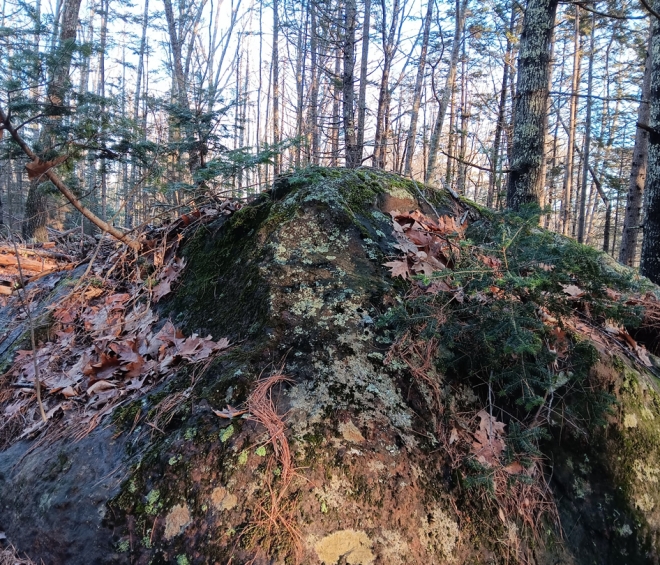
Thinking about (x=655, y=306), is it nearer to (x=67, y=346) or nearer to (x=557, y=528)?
(x=557, y=528)

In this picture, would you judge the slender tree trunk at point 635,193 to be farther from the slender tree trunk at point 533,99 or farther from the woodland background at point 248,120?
the slender tree trunk at point 533,99

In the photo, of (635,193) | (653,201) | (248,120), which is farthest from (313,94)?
(653,201)

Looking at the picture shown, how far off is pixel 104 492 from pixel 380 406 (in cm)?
119

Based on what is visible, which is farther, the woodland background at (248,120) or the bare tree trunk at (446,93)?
the bare tree trunk at (446,93)

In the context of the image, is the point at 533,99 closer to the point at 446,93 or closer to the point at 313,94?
the point at 446,93

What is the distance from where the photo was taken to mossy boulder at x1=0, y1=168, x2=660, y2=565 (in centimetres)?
135

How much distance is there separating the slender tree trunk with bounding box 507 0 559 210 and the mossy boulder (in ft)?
8.95

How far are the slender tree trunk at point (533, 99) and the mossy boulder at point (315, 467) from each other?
273cm

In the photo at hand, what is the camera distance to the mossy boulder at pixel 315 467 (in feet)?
4.43

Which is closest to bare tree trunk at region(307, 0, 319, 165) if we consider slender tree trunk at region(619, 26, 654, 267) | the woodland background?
the woodland background

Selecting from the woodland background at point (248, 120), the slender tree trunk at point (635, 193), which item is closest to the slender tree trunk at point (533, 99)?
the woodland background at point (248, 120)

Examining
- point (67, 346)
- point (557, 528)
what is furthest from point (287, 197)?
point (557, 528)

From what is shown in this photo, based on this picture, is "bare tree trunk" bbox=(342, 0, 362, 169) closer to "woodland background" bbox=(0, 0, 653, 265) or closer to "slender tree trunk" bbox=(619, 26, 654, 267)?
"woodland background" bbox=(0, 0, 653, 265)

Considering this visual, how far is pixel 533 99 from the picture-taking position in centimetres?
413
